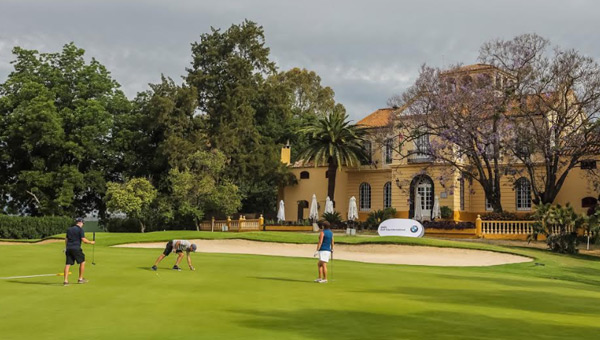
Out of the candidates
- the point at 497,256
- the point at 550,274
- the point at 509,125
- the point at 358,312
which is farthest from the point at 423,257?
the point at 358,312

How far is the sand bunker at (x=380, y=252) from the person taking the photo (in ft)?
100

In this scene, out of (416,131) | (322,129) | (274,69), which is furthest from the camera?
(274,69)

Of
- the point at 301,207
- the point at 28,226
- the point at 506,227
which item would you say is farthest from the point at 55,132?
the point at 506,227

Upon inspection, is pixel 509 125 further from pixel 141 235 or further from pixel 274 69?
pixel 274 69

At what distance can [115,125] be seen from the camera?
6531 centimetres

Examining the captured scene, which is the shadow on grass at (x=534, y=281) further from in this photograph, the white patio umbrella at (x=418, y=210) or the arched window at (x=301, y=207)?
the arched window at (x=301, y=207)

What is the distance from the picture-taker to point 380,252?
1353 inches

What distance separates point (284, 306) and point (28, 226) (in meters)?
47.4

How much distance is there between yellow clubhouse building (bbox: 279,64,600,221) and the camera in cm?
5169

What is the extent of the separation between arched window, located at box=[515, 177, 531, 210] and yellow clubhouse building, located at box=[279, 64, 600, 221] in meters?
0.08

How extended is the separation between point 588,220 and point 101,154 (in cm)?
4546

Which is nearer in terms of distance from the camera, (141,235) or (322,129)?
(141,235)

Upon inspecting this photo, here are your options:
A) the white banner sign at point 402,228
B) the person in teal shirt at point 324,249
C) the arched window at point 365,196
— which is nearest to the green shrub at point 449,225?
the white banner sign at point 402,228

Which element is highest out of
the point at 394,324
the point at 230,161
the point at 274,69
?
the point at 274,69
